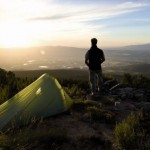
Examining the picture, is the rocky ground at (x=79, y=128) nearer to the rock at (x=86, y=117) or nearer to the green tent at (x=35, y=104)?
the rock at (x=86, y=117)

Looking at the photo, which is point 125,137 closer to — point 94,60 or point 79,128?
point 79,128

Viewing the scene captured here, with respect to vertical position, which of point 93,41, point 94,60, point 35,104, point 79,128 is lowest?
point 79,128

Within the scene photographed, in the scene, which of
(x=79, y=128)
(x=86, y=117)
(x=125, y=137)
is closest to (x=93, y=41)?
(x=86, y=117)

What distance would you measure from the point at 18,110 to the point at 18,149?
289cm

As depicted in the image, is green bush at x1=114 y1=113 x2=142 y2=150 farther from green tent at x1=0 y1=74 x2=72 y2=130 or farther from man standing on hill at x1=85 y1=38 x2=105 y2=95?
man standing on hill at x1=85 y1=38 x2=105 y2=95

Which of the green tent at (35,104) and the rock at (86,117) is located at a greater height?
the green tent at (35,104)

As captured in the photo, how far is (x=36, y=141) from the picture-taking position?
683 centimetres

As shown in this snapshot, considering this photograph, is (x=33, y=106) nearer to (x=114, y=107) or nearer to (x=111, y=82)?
(x=114, y=107)

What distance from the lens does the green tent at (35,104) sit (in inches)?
341

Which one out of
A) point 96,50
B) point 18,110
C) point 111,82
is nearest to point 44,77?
point 18,110

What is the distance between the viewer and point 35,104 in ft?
30.5

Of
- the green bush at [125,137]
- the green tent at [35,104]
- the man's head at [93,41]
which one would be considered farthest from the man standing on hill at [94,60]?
the green bush at [125,137]

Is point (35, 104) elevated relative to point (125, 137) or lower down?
elevated

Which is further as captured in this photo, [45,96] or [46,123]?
[45,96]
